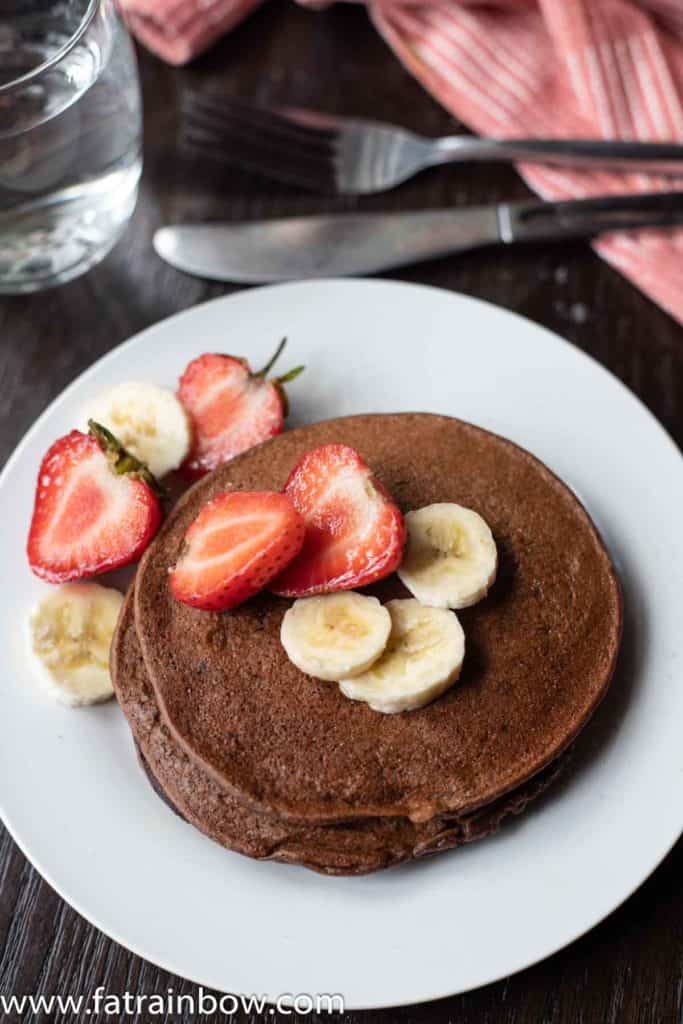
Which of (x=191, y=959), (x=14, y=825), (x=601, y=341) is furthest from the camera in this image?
(x=601, y=341)

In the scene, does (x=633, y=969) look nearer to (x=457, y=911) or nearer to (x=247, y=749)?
(x=457, y=911)

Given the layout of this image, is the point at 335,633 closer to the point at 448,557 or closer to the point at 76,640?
the point at 448,557

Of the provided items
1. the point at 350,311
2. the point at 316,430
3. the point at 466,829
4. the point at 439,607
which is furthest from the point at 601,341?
the point at 466,829

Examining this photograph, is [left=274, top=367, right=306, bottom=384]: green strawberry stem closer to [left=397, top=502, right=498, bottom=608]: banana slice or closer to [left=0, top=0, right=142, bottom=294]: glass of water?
[left=397, top=502, right=498, bottom=608]: banana slice

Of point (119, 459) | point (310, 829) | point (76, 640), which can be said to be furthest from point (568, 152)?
point (310, 829)

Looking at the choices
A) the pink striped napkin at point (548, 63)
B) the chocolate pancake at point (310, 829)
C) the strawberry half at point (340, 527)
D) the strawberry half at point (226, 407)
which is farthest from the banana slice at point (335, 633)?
the pink striped napkin at point (548, 63)

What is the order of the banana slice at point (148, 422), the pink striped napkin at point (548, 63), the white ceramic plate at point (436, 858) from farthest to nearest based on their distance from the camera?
the pink striped napkin at point (548, 63), the banana slice at point (148, 422), the white ceramic plate at point (436, 858)

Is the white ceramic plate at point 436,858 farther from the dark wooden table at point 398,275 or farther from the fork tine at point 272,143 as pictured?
the fork tine at point 272,143

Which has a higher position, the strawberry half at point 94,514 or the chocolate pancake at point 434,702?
the strawberry half at point 94,514
